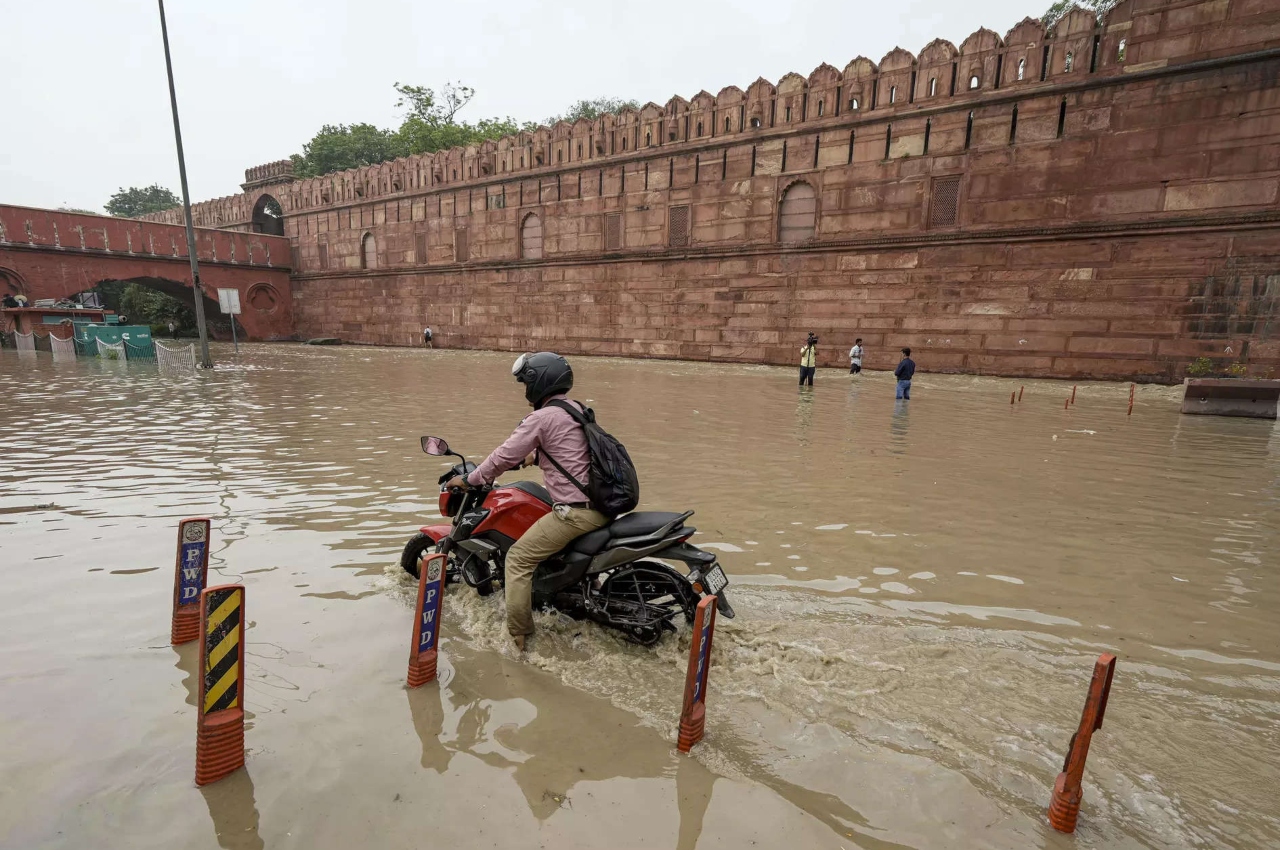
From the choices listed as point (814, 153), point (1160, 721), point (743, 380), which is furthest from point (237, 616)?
point (814, 153)

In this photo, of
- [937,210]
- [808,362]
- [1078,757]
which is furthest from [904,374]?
[1078,757]

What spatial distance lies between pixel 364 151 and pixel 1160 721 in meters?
50.6

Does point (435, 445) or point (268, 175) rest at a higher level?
point (268, 175)

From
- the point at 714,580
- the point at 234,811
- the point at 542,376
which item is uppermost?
the point at 542,376

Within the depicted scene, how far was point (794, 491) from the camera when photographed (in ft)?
19.7

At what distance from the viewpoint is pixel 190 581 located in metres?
3.11

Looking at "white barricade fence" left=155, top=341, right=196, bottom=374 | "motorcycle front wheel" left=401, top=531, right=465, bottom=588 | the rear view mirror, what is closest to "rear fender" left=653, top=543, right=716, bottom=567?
the rear view mirror

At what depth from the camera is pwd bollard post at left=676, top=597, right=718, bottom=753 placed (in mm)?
→ 2312

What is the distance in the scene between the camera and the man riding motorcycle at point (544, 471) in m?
3.08

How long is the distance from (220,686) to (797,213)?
2172 centimetres

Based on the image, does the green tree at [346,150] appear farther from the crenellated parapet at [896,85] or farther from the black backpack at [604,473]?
the black backpack at [604,473]

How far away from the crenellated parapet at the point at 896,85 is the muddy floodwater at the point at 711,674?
591 inches

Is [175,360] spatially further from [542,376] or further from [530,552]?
[530,552]

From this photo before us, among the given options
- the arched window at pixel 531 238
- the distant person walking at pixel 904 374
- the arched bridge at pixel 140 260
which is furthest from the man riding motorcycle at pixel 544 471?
the arched bridge at pixel 140 260
